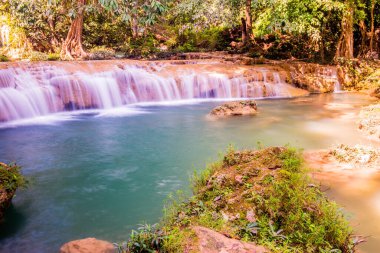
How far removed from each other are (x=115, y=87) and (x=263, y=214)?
40.0ft

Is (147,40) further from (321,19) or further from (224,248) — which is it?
(224,248)

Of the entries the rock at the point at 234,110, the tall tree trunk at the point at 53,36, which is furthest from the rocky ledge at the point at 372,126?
the tall tree trunk at the point at 53,36

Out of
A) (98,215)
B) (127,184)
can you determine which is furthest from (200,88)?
(98,215)

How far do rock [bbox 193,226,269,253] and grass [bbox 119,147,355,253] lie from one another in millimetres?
83

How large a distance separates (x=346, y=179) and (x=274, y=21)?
45.7ft

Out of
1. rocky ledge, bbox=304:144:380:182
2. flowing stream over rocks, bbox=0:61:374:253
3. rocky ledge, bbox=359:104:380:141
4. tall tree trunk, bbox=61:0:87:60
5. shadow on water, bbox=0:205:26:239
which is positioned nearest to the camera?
shadow on water, bbox=0:205:26:239

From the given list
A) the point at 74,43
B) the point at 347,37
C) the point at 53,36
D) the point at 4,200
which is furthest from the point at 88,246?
the point at 53,36

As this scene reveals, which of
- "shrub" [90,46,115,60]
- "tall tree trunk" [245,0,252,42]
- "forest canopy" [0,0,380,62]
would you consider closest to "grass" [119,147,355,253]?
"forest canopy" [0,0,380,62]

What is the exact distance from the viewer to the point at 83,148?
879 cm

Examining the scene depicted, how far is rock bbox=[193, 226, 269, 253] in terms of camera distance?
279 cm

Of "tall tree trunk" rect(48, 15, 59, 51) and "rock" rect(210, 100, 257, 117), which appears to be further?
"tall tree trunk" rect(48, 15, 59, 51)

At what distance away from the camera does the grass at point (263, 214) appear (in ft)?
10.2

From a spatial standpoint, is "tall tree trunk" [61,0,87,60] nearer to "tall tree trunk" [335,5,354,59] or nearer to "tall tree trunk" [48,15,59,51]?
"tall tree trunk" [48,15,59,51]

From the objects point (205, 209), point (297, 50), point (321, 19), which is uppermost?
point (321, 19)
